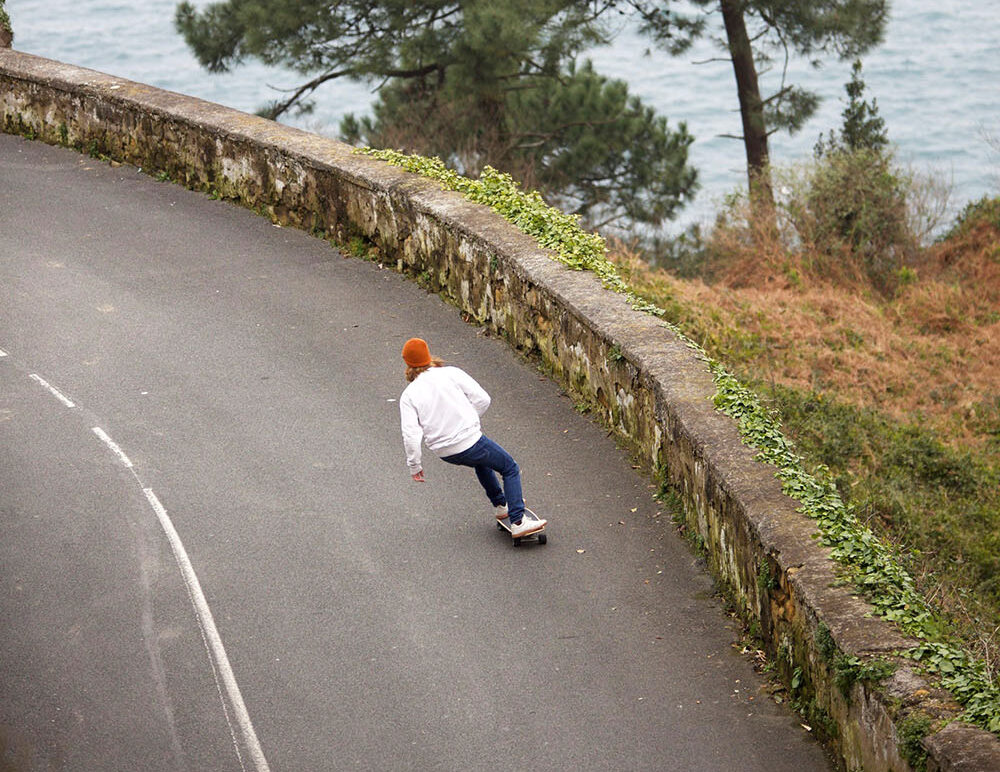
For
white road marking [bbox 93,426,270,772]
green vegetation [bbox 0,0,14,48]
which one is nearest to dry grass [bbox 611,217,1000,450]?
white road marking [bbox 93,426,270,772]

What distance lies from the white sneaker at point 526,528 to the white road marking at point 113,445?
3340mm

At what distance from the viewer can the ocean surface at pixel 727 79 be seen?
70.6 meters

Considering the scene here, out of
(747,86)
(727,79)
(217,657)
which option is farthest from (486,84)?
(727,79)

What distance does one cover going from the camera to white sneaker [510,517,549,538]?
8.89 m

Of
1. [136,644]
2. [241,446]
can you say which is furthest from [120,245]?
[136,644]

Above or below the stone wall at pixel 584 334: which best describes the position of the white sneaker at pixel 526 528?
below

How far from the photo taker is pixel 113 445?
1048 centimetres

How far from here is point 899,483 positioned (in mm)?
14148

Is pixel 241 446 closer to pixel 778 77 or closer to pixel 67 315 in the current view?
pixel 67 315

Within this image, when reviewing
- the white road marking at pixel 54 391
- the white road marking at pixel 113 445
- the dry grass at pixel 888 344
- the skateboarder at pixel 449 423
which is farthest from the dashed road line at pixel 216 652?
the dry grass at pixel 888 344

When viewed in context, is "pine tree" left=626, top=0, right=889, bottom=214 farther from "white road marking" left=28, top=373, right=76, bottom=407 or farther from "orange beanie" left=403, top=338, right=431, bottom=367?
"orange beanie" left=403, top=338, right=431, bottom=367

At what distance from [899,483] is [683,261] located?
16397 mm

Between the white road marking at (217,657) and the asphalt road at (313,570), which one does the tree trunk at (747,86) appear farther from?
the white road marking at (217,657)

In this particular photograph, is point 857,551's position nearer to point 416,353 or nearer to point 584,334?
point 416,353
